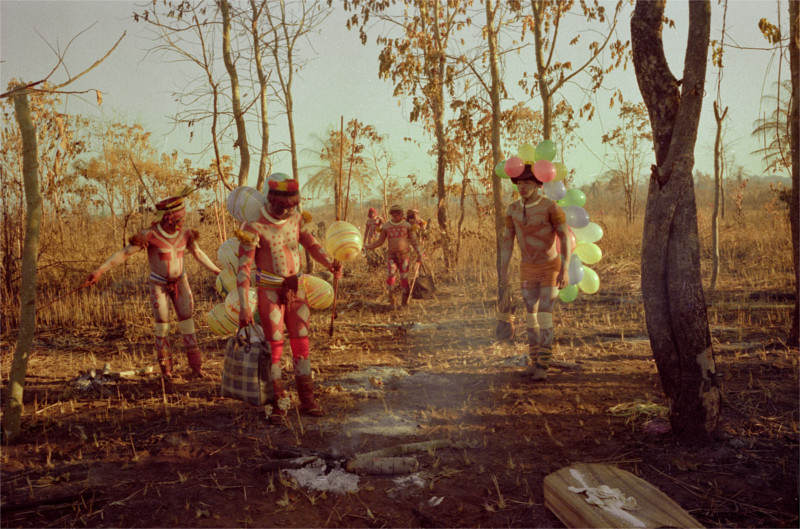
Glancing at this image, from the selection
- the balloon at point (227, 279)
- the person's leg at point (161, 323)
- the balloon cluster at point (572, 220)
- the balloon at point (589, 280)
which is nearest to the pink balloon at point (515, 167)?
the balloon cluster at point (572, 220)

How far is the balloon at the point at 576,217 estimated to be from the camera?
5.93 m

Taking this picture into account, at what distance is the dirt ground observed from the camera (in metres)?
3.01

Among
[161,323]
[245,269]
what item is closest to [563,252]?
[245,269]

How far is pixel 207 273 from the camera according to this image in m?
11.6

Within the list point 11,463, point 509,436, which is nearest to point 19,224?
point 11,463

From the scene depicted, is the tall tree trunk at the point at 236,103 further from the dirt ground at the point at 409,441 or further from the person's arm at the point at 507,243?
the person's arm at the point at 507,243

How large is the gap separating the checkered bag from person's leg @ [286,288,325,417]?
23cm

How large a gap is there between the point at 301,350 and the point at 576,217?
131 inches

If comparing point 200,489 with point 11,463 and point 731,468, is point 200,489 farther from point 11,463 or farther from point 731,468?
point 731,468

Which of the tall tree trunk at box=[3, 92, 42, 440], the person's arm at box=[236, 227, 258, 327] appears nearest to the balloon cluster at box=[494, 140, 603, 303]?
the person's arm at box=[236, 227, 258, 327]

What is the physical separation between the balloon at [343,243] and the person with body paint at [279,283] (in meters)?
0.46

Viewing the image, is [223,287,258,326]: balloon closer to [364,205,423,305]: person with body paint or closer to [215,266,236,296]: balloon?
[215,266,236,296]: balloon

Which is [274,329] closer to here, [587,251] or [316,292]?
[316,292]

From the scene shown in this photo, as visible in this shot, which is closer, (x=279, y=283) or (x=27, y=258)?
(x=27, y=258)
